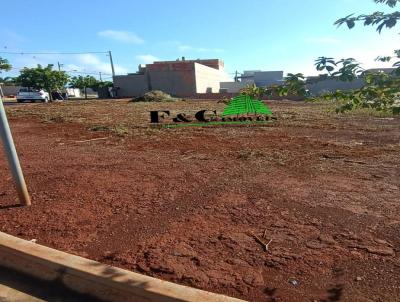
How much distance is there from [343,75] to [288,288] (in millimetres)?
1550

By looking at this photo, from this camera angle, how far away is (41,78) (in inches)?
1828

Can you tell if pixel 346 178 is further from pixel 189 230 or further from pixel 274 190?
pixel 189 230

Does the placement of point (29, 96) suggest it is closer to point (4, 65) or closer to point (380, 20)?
point (4, 65)

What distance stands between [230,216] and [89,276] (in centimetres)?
162

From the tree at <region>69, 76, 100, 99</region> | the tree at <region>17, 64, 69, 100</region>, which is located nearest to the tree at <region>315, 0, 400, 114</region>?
the tree at <region>17, 64, 69, 100</region>

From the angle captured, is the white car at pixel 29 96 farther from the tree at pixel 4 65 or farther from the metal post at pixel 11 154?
the metal post at pixel 11 154

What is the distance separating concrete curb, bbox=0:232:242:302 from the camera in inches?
100

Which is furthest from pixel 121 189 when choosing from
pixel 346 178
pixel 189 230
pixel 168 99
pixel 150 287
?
pixel 168 99

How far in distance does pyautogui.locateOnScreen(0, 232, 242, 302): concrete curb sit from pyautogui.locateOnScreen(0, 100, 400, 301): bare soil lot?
16 centimetres

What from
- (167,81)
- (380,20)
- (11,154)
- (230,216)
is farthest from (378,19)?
(167,81)

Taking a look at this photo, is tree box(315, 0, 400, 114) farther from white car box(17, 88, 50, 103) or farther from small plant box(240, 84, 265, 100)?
white car box(17, 88, 50, 103)

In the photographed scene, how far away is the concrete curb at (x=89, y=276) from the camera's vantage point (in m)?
2.55

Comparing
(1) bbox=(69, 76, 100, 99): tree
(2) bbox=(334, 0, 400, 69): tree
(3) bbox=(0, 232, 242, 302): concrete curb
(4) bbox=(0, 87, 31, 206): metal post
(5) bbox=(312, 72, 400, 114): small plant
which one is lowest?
(3) bbox=(0, 232, 242, 302): concrete curb

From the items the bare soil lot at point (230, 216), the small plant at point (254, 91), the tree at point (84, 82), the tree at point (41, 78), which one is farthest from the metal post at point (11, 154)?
the tree at point (84, 82)
